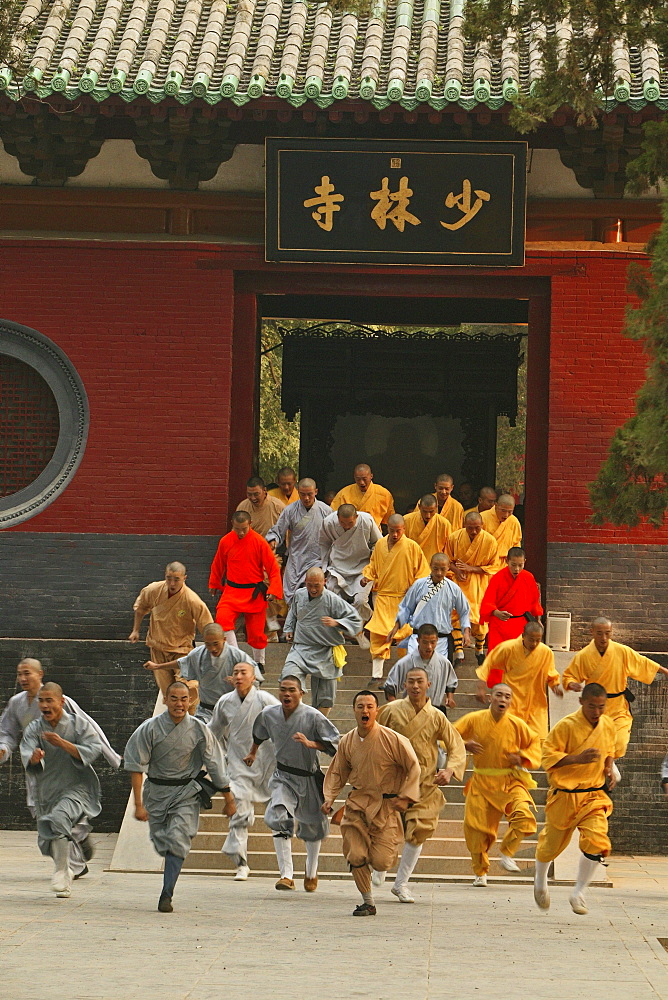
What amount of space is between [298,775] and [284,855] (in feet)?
1.79

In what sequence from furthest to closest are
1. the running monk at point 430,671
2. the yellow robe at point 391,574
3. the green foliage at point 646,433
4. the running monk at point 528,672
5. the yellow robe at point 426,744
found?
the yellow robe at point 391,574 < the running monk at point 528,672 < the running monk at point 430,671 < the yellow robe at point 426,744 < the green foliage at point 646,433

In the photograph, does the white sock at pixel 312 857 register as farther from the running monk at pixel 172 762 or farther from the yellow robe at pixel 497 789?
the yellow robe at pixel 497 789

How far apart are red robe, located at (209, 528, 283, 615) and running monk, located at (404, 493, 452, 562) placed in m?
1.60

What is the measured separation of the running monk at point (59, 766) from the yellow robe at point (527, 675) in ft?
10.8

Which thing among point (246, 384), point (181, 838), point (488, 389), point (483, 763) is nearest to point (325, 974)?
point (181, 838)

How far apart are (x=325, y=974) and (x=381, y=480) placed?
1248 centimetres

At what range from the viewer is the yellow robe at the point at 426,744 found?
10391 millimetres

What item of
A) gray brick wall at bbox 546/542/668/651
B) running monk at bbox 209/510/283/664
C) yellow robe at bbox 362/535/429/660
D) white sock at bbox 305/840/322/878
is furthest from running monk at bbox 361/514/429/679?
white sock at bbox 305/840/322/878

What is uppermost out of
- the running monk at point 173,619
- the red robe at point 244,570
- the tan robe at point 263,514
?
the tan robe at point 263,514

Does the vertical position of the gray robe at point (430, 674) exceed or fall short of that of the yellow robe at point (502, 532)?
it falls short

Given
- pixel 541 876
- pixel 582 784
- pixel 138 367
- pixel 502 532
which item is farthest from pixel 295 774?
pixel 138 367

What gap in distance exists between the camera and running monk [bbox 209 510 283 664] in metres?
13.0

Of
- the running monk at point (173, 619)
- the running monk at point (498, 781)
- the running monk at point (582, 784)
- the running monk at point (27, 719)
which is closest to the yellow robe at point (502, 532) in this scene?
the running monk at point (173, 619)

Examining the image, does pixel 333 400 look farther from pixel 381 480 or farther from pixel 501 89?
pixel 501 89
